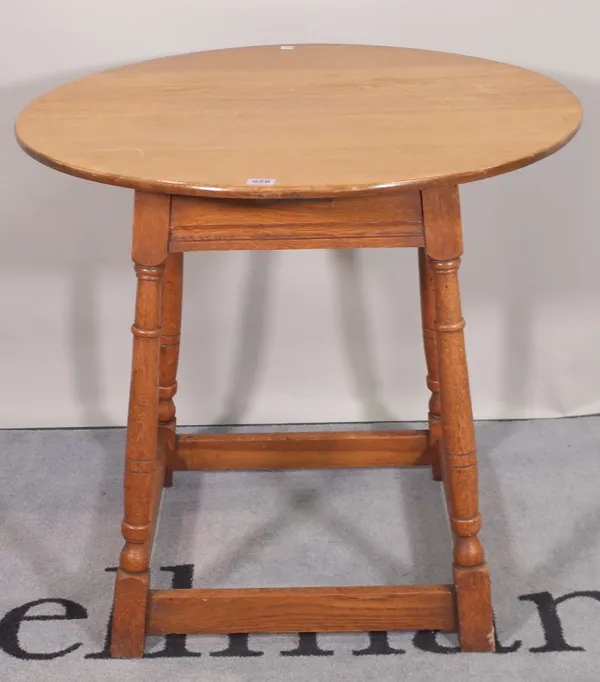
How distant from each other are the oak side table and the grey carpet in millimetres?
43

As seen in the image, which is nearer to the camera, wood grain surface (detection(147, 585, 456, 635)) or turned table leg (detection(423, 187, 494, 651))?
turned table leg (detection(423, 187, 494, 651))

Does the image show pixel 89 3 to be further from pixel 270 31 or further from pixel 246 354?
pixel 246 354

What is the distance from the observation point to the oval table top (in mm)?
1196

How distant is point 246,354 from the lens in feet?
6.64

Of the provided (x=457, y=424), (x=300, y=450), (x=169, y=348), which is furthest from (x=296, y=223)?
(x=300, y=450)

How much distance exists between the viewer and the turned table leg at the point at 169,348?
1679mm

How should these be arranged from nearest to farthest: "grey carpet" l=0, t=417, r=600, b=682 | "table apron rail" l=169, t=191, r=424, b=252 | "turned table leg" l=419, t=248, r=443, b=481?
1. "table apron rail" l=169, t=191, r=424, b=252
2. "grey carpet" l=0, t=417, r=600, b=682
3. "turned table leg" l=419, t=248, r=443, b=481

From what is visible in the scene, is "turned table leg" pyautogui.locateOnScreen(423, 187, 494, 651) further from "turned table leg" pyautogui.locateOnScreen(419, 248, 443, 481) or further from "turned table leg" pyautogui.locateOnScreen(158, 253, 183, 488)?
"turned table leg" pyautogui.locateOnScreen(158, 253, 183, 488)

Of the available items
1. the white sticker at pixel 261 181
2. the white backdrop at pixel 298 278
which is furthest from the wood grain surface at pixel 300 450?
the white sticker at pixel 261 181

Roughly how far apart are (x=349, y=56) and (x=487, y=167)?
52 cm

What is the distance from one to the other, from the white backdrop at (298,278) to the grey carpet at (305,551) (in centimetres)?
13

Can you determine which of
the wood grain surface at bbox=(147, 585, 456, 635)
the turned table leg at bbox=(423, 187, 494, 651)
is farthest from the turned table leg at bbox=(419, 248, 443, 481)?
the wood grain surface at bbox=(147, 585, 456, 635)

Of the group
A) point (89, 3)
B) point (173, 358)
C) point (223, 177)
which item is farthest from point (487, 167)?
point (89, 3)

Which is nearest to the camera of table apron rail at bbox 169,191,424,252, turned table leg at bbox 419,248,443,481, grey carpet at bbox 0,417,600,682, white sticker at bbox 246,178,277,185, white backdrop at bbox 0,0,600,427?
white sticker at bbox 246,178,277,185
